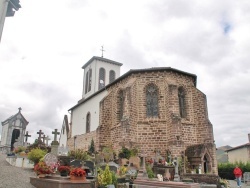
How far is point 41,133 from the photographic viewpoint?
20578 mm

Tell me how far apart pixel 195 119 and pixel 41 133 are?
1347cm

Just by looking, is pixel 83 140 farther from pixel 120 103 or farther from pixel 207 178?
pixel 207 178

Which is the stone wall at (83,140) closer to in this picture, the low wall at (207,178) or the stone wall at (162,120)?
the stone wall at (162,120)

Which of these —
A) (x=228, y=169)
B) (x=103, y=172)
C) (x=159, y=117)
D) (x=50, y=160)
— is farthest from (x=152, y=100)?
(x=228, y=169)

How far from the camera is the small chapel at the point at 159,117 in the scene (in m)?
16.5

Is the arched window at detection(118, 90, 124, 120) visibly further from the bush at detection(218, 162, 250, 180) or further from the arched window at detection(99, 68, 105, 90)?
the bush at detection(218, 162, 250, 180)

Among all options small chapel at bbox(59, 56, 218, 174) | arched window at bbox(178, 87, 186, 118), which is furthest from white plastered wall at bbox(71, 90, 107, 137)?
arched window at bbox(178, 87, 186, 118)

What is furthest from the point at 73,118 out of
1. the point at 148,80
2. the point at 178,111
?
the point at 178,111

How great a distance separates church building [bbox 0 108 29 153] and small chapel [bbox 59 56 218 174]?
1001cm

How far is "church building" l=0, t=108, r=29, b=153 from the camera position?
25.8 meters

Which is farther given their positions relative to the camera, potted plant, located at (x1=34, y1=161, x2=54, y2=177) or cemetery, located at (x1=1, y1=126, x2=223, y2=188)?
potted plant, located at (x1=34, y1=161, x2=54, y2=177)

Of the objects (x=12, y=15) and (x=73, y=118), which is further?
(x=73, y=118)

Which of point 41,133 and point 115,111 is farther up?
point 115,111

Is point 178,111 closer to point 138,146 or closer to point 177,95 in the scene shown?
point 177,95
